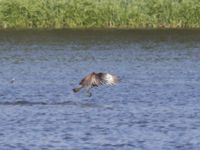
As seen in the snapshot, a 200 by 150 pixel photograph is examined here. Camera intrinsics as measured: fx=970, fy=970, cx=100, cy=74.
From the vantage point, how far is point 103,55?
37.6 meters

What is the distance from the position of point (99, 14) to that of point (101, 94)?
2199 cm

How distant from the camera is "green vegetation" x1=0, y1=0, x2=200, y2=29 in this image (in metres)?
46.4

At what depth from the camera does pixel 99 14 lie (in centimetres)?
4694

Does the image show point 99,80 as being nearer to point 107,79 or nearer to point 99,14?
point 107,79

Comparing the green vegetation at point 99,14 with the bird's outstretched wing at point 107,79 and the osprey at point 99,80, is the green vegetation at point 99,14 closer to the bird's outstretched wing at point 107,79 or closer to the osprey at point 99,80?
the osprey at point 99,80

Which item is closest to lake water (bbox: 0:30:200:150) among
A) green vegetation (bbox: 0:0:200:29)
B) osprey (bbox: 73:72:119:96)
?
osprey (bbox: 73:72:119:96)

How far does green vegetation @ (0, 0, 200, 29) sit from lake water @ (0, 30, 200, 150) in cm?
209

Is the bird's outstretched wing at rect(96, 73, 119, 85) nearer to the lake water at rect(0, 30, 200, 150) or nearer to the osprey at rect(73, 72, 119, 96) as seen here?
the osprey at rect(73, 72, 119, 96)

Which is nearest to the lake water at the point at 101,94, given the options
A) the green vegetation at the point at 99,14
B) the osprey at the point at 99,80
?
the osprey at the point at 99,80

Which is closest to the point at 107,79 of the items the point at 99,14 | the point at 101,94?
the point at 101,94

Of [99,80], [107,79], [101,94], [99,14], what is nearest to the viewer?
[107,79]

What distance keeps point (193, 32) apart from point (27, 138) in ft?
91.7

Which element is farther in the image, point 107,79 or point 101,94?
point 101,94

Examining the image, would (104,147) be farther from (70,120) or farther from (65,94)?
(65,94)
